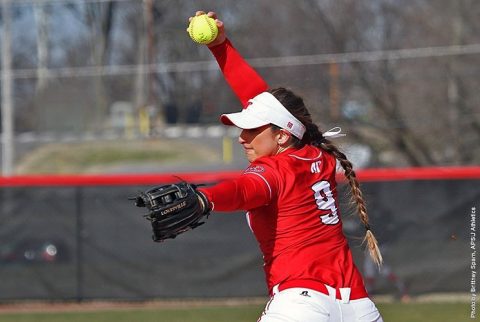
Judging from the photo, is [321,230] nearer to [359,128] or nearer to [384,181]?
[384,181]

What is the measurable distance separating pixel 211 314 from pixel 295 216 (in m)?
6.36

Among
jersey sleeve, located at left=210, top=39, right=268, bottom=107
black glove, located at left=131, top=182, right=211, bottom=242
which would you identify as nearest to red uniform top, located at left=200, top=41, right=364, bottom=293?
black glove, located at left=131, top=182, right=211, bottom=242

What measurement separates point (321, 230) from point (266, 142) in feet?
1.33

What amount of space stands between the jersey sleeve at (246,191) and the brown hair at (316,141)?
384 millimetres

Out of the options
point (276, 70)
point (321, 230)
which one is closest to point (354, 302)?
point (321, 230)

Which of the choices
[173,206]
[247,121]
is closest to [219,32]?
[247,121]

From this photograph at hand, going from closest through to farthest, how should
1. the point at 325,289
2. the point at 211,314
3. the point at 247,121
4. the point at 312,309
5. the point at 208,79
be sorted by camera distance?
the point at 312,309 < the point at 325,289 < the point at 247,121 < the point at 211,314 < the point at 208,79

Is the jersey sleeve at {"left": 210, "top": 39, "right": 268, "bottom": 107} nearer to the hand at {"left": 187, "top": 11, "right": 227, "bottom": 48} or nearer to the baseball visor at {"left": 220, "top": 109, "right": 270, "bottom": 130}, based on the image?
the hand at {"left": 187, "top": 11, "right": 227, "bottom": 48}

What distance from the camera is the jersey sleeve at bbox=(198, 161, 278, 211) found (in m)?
3.20

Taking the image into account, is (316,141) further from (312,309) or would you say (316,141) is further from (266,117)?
(312,309)

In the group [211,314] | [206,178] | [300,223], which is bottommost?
[211,314]

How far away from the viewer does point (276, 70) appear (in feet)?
49.1

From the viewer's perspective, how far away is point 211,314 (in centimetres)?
974

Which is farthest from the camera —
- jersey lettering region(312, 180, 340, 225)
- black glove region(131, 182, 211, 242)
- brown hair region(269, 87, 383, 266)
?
brown hair region(269, 87, 383, 266)
